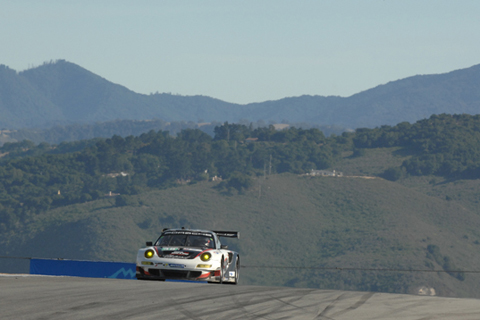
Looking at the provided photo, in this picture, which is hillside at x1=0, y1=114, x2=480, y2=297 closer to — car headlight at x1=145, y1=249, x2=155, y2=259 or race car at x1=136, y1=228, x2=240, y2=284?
race car at x1=136, y1=228, x2=240, y2=284

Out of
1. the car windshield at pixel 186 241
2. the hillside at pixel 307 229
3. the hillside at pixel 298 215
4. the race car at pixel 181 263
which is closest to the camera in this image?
the race car at pixel 181 263

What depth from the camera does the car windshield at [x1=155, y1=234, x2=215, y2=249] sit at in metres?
17.1

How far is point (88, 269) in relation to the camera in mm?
23641

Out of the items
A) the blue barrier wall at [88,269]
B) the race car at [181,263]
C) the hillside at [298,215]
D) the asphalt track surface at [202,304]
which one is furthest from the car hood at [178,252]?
the hillside at [298,215]

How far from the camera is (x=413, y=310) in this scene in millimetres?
11484

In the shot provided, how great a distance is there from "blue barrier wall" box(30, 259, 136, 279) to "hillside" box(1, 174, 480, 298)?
107 meters

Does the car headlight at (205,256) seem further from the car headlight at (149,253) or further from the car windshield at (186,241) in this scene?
the car headlight at (149,253)

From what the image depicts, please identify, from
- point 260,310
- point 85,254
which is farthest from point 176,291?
point 85,254

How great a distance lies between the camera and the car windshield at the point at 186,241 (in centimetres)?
1706

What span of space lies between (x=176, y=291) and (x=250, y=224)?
142 meters

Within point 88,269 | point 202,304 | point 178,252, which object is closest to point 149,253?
point 178,252

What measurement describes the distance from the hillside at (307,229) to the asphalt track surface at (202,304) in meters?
114

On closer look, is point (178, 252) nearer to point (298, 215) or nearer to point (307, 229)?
point (307, 229)

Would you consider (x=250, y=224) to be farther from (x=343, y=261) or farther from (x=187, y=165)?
(x=187, y=165)
